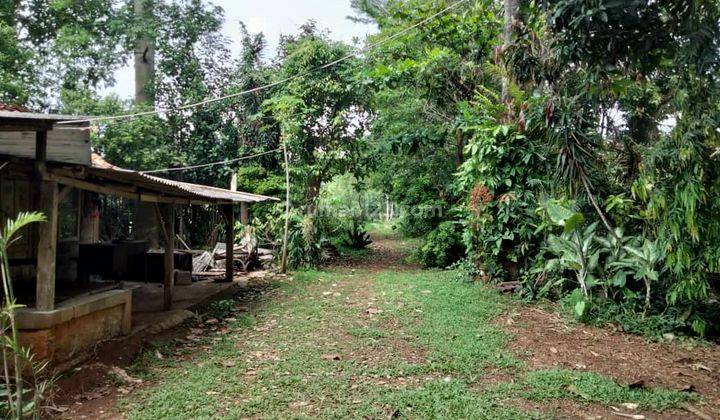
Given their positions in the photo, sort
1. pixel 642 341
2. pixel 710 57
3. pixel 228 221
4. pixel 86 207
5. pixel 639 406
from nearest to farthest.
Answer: pixel 710 57 → pixel 639 406 → pixel 642 341 → pixel 86 207 → pixel 228 221

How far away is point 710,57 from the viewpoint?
12.0ft

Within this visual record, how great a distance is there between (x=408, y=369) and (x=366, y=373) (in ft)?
1.46

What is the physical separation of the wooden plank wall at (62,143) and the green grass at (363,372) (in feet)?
7.60

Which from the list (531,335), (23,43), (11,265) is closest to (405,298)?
(531,335)

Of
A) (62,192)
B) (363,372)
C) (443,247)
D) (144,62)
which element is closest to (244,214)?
(443,247)

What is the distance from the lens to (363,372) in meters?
4.68

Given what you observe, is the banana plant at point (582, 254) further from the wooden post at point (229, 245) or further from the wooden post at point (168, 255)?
the wooden post at point (229, 245)

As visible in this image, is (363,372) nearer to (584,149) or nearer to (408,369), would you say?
(408,369)

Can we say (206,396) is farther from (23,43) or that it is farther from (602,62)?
(23,43)

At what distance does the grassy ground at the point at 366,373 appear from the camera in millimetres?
3828

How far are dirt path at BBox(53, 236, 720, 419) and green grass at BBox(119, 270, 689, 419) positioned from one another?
0.05 ft

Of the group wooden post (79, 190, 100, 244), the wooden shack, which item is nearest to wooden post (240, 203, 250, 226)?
wooden post (79, 190, 100, 244)

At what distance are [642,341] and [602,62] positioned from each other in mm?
3872

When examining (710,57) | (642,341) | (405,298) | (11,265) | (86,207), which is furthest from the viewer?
(86,207)
